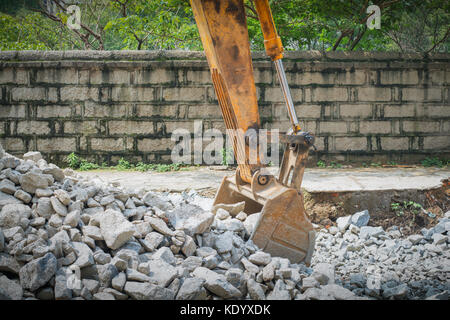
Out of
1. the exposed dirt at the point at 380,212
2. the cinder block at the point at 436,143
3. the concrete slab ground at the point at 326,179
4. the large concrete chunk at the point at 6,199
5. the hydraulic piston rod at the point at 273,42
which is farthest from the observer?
the cinder block at the point at 436,143

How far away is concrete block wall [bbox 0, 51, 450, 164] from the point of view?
5.75 meters

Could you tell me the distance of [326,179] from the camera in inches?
183

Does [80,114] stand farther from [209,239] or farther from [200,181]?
[209,239]

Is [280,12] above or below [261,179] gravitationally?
above

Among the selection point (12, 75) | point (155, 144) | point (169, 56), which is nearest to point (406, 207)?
point (155, 144)

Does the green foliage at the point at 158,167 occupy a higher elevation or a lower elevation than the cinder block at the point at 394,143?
Result: lower

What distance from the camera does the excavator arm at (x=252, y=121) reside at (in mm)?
2656

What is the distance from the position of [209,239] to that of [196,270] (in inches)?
16.0

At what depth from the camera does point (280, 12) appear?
6.57 meters

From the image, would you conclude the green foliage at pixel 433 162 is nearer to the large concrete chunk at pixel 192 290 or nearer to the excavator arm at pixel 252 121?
the excavator arm at pixel 252 121

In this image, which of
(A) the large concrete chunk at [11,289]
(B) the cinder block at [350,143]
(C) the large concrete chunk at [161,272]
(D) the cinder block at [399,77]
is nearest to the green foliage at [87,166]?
(B) the cinder block at [350,143]

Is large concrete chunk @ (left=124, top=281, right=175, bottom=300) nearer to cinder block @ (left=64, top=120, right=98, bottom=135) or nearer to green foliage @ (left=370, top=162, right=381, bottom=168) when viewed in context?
cinder block @ (left=64, top=120, right=98, bottom=135)

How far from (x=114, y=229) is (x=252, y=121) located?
1258 millimetres
